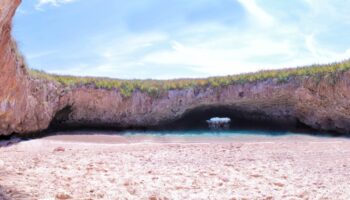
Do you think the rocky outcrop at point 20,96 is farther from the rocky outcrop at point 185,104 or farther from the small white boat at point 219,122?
the small white boat at point 219,122

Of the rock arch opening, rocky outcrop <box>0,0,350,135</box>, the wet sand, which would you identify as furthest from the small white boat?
the wet sand

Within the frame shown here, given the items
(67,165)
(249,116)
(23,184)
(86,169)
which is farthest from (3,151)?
(249,116)

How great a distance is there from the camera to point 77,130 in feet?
42.7

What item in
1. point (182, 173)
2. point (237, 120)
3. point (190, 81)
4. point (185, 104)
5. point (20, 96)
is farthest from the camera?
point (237, 120)

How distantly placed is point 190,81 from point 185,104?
3.33 feet

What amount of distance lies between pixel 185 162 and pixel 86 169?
6.13 feet

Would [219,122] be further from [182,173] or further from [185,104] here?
[182,173]

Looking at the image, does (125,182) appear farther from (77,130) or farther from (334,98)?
(334,98)

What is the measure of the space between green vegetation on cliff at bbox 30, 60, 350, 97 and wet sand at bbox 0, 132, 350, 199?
4.71 meters

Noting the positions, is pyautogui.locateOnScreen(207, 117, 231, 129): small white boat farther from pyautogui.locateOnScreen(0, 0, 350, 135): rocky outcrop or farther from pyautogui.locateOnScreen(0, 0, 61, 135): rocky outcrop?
pyautogui.locateOnScreen(0, 0, 61, 135): rocky outcrop

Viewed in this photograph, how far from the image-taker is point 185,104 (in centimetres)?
1456

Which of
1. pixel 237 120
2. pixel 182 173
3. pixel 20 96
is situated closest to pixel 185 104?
pixel 237 120

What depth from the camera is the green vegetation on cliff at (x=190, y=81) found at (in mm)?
12852

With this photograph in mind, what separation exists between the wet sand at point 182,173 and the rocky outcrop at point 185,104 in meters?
2.34
